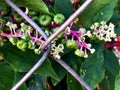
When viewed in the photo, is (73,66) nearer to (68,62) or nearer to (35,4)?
(68,62)

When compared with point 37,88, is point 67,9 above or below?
above

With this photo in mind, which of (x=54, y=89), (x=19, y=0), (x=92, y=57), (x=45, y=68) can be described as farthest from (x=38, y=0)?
(x=54, y=89)

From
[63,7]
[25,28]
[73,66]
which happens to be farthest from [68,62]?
[25,28]

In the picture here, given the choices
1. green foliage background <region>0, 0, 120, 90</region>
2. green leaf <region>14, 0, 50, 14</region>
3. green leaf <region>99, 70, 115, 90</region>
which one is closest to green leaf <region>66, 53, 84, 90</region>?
green foliage background <region>0, 0, 120, 90</region>

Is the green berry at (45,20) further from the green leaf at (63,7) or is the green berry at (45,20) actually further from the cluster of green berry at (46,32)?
the green leaf at (63,7)

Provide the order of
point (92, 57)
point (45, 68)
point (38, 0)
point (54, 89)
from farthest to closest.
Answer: point (54, 89), point (92, 57), point (45, 68), point (38, 0)

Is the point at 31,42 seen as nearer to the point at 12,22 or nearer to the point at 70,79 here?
the point at 12,22

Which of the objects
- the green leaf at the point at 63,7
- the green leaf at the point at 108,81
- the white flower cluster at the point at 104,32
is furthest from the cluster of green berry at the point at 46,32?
the green leaf at the point at 108,81

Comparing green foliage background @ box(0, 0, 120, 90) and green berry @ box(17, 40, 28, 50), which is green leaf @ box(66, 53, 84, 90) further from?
green berry @ box(17, 40, 28, 50)
